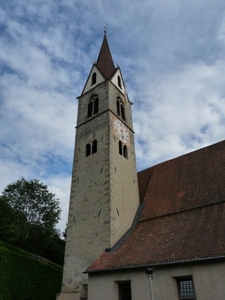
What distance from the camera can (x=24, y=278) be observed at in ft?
56.7

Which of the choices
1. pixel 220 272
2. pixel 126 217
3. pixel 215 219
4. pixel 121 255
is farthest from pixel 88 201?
pixel 220 272

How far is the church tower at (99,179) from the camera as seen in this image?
14.9 meters

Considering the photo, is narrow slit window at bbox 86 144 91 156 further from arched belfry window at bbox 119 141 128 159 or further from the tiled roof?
the tiled roof

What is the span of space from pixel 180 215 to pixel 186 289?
4680 millimetres

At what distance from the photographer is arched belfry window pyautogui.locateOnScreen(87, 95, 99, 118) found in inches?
879

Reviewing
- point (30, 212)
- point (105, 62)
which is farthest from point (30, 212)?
point (105, 62)

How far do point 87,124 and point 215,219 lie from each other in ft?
42.7

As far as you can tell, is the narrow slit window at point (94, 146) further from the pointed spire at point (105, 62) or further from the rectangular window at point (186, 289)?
the rectangular window at point (186, 289)

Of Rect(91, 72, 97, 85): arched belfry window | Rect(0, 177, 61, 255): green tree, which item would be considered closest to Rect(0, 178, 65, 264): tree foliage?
Rect(0, 177, 61, 255): green tree

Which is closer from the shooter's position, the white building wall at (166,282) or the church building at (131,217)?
the white building wall at (166,282)

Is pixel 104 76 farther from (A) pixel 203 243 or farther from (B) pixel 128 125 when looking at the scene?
(A) pixel 203 243

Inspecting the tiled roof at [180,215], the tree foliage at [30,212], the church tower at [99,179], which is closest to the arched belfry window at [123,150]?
the church tower at [99,179]

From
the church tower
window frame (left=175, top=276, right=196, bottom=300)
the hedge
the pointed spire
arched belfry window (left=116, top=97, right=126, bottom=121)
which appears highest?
the pointed spire

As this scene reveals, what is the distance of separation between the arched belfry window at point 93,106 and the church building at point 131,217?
99 mm
